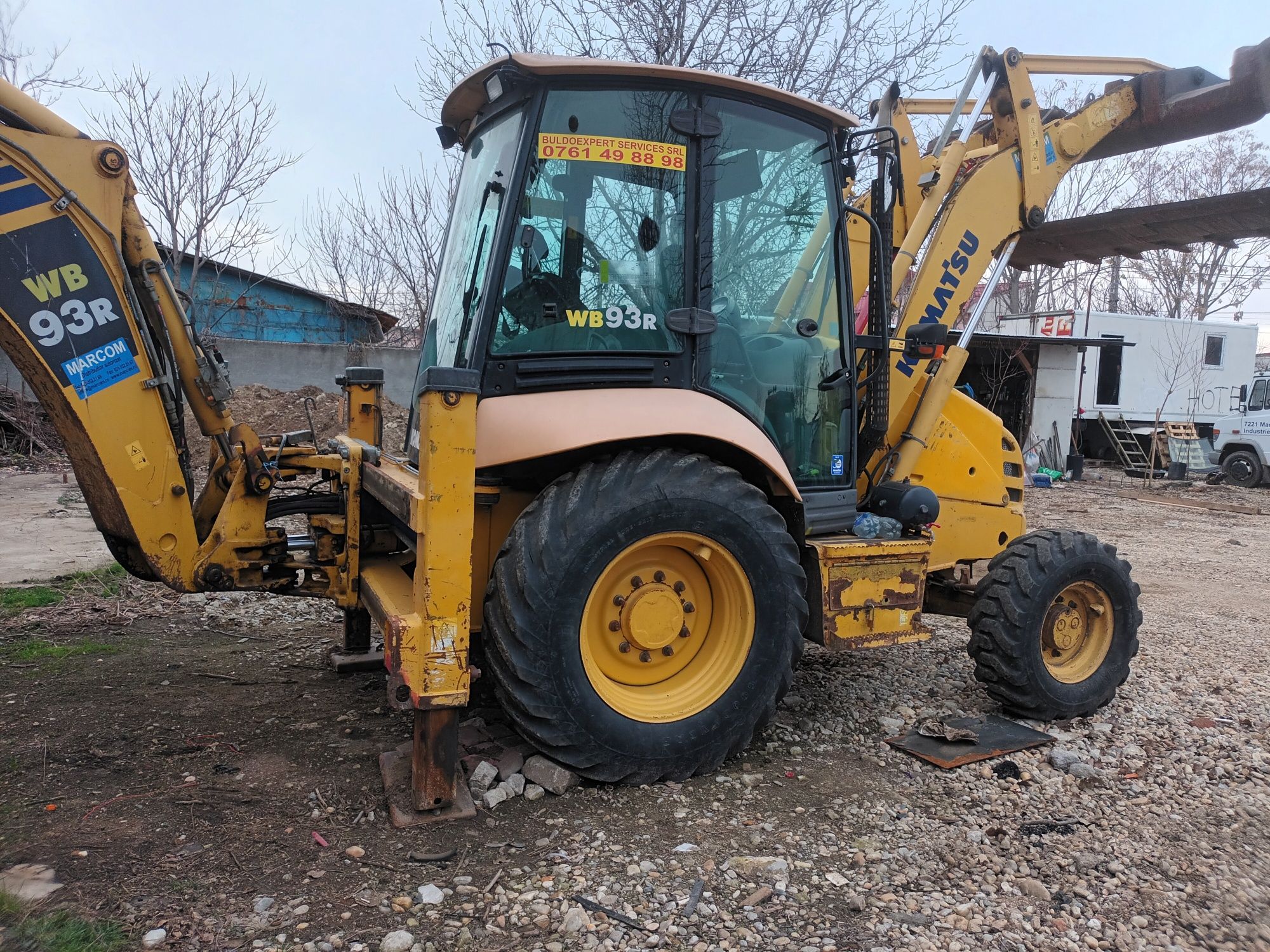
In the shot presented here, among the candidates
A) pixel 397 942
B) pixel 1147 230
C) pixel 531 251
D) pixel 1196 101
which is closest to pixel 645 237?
pixel 531 251

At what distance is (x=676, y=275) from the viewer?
3.60m

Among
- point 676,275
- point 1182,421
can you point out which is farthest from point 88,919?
point 1182,421

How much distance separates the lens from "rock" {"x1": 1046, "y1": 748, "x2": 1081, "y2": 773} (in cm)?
378

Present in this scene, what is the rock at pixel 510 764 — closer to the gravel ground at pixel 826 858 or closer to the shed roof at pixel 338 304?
the gravel ground at pixel 826 858

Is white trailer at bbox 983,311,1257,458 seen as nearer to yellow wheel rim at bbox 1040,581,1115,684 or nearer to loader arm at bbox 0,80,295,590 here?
yellow wheel rim at bbox 1040,581,1115,684

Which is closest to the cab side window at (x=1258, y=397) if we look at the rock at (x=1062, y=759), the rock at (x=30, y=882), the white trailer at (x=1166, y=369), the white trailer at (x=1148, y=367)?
the white trailer at (x=1148, y=367)

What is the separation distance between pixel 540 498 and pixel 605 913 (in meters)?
1.39

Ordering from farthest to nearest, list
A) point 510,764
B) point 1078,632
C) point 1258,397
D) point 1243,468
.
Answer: point 1243,468, point 1258,397, point 1078,632, point 510,764

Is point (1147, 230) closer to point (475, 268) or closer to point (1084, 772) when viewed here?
point (1084, 772)

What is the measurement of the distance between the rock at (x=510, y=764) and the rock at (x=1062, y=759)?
2268 millimetres

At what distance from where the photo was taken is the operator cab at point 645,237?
3404mm

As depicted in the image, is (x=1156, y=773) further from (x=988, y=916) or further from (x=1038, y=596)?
(x=988, y=916)

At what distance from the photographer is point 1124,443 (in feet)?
67.5

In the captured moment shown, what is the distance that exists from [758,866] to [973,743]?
1540 millimetres
